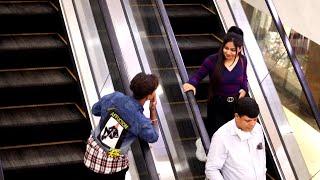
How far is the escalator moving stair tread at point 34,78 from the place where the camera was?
6090mm

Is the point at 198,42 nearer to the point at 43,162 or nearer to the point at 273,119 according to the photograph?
the point at 273,119

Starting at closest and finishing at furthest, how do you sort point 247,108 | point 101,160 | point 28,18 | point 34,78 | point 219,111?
point 247,108
point 101,160
point 219,111
point 34,78
point 28,18

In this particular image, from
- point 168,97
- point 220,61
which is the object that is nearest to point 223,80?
point 220,61

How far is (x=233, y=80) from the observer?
5125 millimetres

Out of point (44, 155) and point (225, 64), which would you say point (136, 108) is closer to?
point (225, 64)

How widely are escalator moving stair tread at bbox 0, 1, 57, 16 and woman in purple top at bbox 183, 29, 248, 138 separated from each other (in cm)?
242

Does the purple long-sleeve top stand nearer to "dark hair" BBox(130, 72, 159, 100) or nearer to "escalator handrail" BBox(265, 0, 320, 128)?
"escalator handrail" BBox(265, 0, 320, 128)

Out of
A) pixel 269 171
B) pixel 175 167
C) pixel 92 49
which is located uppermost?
pixel 92 49

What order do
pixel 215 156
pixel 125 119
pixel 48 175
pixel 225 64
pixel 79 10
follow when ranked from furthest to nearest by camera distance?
pixel 79 10, pixel 48 175, pixel 225 64, pixel 125 119, pixel 215 156

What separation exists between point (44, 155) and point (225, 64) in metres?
2.01

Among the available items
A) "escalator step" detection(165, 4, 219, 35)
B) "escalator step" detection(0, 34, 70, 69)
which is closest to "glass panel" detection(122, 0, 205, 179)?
"escalator step" detection(0, 34, 70, 69)

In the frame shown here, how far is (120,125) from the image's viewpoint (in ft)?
14.2

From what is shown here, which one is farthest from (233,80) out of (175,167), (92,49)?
(92,49)

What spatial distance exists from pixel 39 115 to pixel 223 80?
203cm
